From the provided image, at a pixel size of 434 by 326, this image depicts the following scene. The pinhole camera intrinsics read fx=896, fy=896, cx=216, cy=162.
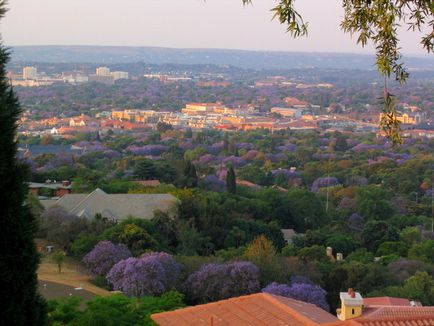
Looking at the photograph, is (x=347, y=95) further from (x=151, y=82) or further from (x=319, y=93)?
(x=151, y=82)

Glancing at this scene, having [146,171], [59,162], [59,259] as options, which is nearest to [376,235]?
[59,259]

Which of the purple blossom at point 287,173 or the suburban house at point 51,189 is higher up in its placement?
the suburban house at point 51,189

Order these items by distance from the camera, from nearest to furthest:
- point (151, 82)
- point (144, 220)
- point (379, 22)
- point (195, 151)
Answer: point (379, 22) < point (144, 220) < point (195, 151) < point (151, 82)

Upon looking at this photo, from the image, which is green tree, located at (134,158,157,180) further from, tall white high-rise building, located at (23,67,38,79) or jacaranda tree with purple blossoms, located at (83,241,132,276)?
tall white high-rise building, located at (23,67,38,79)

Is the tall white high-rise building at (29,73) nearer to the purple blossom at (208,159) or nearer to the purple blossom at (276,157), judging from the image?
the purple blossom at (276,157)

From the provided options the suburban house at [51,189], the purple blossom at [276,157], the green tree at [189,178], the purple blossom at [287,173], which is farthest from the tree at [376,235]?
the purple blossom at [276,157]

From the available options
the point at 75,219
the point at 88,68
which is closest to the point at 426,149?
the point at 75,219

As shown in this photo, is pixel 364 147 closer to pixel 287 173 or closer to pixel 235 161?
pixel 235 161
